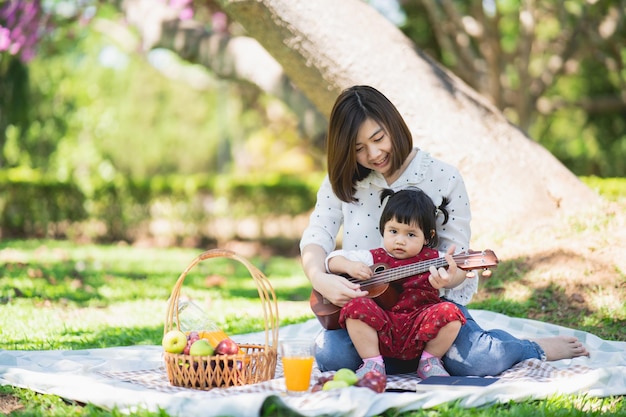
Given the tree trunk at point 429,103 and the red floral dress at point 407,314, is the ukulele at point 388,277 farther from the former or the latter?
the tree trunk at point 429,103

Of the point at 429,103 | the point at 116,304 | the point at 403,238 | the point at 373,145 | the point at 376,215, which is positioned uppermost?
the point at 429,103

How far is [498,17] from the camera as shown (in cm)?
1119

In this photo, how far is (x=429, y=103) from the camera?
227 inches

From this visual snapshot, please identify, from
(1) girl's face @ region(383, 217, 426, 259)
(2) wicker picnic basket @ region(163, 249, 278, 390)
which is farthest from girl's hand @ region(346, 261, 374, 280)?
(2) wicker picnic basket @ region(163, 249, 278, 390)

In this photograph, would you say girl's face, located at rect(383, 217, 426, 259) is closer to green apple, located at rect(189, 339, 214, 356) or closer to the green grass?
the green grass

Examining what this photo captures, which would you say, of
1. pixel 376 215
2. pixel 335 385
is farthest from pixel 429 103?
pixel 335 385

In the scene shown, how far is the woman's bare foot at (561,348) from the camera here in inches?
142

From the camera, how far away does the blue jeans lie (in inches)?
133

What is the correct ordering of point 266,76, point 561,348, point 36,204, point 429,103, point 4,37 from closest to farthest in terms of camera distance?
point 561,348 → point 429,103 → point 266,76 → point 4,37 → point 36,204

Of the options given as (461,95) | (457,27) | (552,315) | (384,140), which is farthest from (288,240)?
(384,140)

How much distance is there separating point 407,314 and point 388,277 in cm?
19

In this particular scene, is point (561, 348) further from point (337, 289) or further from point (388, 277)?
point (337, 289)

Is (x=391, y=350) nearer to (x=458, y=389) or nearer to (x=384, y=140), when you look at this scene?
(x=458, y=389)

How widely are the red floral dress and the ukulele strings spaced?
78 millimetres
